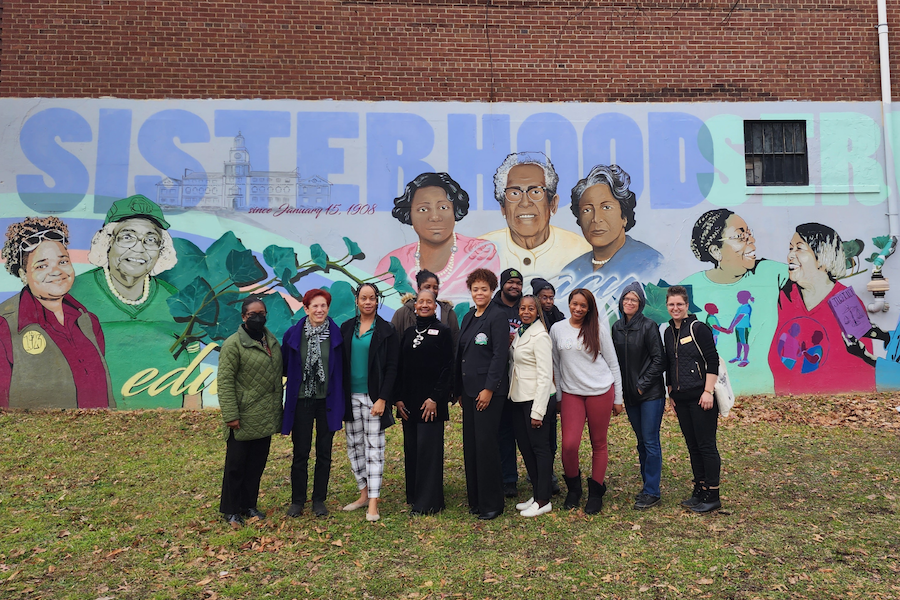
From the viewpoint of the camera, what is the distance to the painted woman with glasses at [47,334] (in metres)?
9.74

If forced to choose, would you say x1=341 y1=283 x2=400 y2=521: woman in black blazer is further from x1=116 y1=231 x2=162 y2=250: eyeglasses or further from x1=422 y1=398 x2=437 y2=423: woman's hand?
x1=116 y1=231 x2=162 y2=250: eyeglasses

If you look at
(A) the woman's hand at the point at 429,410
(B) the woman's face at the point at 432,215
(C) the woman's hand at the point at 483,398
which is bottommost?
(A) the woman's hand at the point at 429,410

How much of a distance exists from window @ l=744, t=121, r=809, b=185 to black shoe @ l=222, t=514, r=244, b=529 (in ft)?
30.9

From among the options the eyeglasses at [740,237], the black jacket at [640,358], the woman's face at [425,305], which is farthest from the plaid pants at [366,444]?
the eyeglasses at [740,237]

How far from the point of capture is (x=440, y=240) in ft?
33.9

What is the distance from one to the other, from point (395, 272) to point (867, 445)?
22.1 ft

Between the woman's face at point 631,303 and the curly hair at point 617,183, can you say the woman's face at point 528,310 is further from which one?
the curly hair at point 617,183

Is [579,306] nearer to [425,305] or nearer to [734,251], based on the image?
[425,305]

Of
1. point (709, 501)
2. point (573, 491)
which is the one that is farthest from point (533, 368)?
point (709, 501)

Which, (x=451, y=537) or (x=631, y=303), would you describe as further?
(x=631, y=303)

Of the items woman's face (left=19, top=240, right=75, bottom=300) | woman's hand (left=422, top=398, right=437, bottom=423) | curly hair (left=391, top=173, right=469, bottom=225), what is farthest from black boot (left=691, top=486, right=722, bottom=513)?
woman's face (left=19, top=240, right=75, bottom=300)

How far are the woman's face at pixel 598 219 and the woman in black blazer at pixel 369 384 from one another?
18.8ft

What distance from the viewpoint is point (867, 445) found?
7688 mm

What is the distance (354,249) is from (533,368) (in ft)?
17.7
